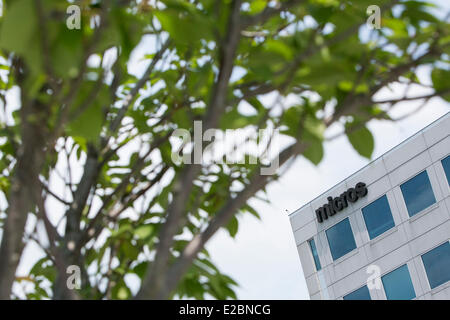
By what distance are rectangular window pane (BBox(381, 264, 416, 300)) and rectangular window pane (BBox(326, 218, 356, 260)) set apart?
10.8 feet

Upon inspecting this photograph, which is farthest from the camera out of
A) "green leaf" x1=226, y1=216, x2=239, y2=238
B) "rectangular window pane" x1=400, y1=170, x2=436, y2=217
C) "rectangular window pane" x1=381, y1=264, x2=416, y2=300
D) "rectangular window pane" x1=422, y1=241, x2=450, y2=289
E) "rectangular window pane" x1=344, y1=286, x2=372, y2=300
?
"rectangular window pane" x1=344, y1=286, x2=372, y2=300

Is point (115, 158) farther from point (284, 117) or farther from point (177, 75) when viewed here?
point (284, 117)

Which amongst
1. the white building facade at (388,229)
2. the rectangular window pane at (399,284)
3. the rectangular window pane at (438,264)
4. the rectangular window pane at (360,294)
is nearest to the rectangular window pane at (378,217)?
the white building facade at (388,229)

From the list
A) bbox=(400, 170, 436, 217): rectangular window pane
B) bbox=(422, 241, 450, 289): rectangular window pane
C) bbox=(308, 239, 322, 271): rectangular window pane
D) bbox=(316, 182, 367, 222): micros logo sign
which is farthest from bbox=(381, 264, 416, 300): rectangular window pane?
bbox=(308, 239, 322, 271): rectangular window pane

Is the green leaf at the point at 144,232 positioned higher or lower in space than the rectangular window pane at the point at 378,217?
lower

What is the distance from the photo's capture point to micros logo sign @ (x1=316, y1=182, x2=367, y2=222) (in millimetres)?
35250

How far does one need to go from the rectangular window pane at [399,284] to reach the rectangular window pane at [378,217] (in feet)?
8.00

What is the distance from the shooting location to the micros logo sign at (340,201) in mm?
35250

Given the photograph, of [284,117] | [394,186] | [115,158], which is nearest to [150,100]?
[115,158]

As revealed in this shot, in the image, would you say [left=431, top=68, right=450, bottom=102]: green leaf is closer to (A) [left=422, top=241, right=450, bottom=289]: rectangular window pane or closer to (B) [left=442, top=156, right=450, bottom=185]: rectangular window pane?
(A) [left=422, top=241, right=450, bottom=289]: rectangular window pane

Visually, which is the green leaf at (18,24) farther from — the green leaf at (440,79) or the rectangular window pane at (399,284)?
the rectangular window pane at (399,284)

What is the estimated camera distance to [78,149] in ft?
9.07
